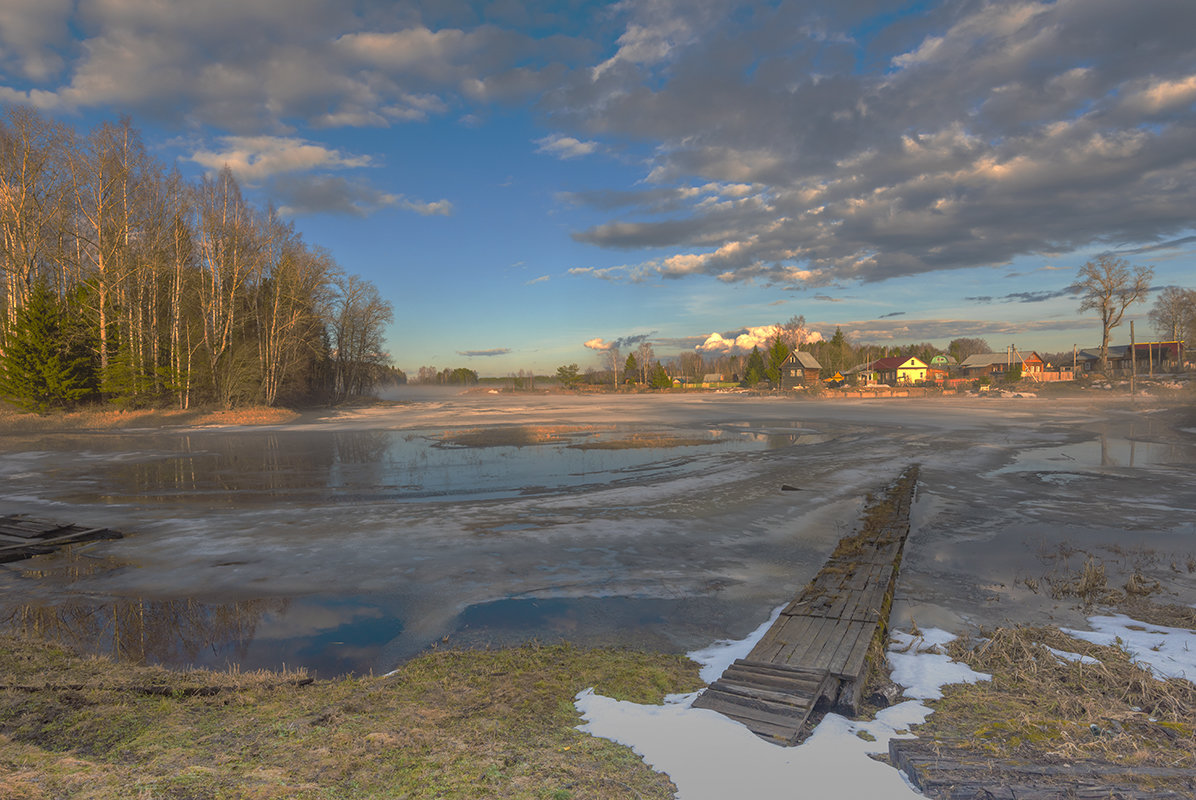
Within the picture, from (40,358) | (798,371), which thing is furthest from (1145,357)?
(40,358)

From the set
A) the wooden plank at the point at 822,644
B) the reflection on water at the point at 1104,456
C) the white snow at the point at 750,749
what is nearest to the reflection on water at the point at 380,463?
the reflection on water at the point at 1104,456

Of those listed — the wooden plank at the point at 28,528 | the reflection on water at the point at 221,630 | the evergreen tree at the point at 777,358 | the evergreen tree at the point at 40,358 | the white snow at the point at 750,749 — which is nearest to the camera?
the white snow at the point at 750,749

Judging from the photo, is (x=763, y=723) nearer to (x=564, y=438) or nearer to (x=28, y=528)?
(x=28, y=528)

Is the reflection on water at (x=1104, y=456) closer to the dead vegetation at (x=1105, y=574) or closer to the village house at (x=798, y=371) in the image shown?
the dead vegetation at (x=1105, y=574)

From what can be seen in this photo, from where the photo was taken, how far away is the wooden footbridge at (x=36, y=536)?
29.7ft

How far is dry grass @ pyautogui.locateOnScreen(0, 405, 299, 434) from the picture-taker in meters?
31.2

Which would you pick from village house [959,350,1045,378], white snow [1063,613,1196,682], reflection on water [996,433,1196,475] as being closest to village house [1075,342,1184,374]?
village house [959,350,1045,378]

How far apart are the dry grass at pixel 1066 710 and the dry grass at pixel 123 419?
3981 cm

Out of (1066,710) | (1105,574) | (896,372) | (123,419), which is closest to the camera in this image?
(1066,710)

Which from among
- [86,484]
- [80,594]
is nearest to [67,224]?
[86,484]

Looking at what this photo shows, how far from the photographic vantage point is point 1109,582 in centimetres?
759

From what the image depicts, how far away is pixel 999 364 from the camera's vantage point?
103m

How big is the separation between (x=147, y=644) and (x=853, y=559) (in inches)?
340

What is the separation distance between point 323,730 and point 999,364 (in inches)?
4860
